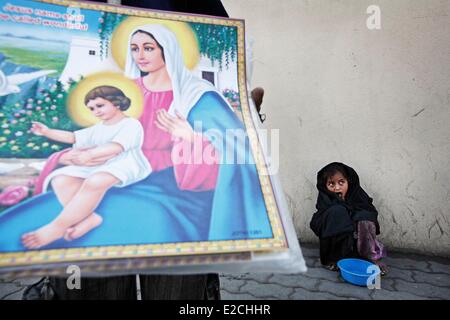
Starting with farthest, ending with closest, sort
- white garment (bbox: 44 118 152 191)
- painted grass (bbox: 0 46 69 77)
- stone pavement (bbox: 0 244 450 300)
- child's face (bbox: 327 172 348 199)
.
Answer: child's face (bbox: 327 172 348 199) → stone pavement (bbox: 0 244 450 300) → painted grass (bbox: 0 46 69 77) → white garment (bbox: 44 118 152 191)

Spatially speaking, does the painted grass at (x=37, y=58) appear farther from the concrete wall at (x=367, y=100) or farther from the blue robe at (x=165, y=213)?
the concrete wall at (x=367, y=100)

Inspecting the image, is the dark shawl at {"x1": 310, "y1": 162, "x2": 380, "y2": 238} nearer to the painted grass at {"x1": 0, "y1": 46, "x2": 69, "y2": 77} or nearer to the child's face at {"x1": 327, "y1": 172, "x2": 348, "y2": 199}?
the child's face at {"x1": 327, "y1": 172, "x2": 348, "y2": 199}

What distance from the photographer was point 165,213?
0.63 m

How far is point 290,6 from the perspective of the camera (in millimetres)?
2232

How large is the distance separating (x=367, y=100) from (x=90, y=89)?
1.82 meters

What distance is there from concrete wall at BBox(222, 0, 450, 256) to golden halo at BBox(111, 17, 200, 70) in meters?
1.49

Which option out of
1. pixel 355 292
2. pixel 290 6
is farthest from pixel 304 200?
pixel 290 6

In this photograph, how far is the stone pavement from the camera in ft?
5.46

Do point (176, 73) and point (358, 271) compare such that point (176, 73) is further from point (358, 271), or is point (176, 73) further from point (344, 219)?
point (358, 271)

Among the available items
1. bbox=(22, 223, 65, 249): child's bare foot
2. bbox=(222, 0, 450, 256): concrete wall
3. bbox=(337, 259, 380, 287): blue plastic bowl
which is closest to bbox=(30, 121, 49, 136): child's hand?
bbox=(22, 223, 65, 249): child's bare foot

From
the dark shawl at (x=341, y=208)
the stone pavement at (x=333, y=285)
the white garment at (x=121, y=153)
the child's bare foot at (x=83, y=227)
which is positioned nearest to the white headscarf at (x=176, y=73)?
the white garment at (x=121, y=153)

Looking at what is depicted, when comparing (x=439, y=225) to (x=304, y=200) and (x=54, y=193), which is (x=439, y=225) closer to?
(x=304, y=200)

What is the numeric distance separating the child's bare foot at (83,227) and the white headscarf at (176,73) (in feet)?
1.05

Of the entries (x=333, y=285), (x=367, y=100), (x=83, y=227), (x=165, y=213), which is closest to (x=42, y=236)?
(x=83, y=227)
